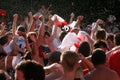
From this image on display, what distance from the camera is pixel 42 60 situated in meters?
7.67

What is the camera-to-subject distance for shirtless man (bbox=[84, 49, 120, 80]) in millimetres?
5684

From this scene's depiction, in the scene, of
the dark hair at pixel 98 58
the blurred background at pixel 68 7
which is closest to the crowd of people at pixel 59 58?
the dark hair at pixel 98 58

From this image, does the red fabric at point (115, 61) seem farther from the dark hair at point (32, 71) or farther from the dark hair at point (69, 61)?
the dark hair at point (32, 71)

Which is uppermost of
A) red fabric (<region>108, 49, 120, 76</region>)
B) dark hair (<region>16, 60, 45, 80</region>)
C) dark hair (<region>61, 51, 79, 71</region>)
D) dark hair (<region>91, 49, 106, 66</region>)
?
red fabric (<region>108, 49, 120, 76</region>)

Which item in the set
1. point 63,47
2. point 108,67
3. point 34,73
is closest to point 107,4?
point 63,47

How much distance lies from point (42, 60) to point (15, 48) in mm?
726

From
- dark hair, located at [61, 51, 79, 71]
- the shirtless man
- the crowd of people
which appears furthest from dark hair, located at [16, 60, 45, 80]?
the shirtless man

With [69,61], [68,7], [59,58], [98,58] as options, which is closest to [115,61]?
[98,58]

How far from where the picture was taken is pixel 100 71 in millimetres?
5703

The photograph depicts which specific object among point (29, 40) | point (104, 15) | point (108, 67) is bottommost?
point (108, 67)

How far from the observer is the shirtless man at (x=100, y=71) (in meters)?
5.68

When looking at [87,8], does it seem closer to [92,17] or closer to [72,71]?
[92,17]

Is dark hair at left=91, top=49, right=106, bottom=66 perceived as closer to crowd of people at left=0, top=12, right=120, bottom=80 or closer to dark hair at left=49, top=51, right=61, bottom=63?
crowd of people at left=0, top=12, right=120, bottom=80

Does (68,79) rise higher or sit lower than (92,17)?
lower
